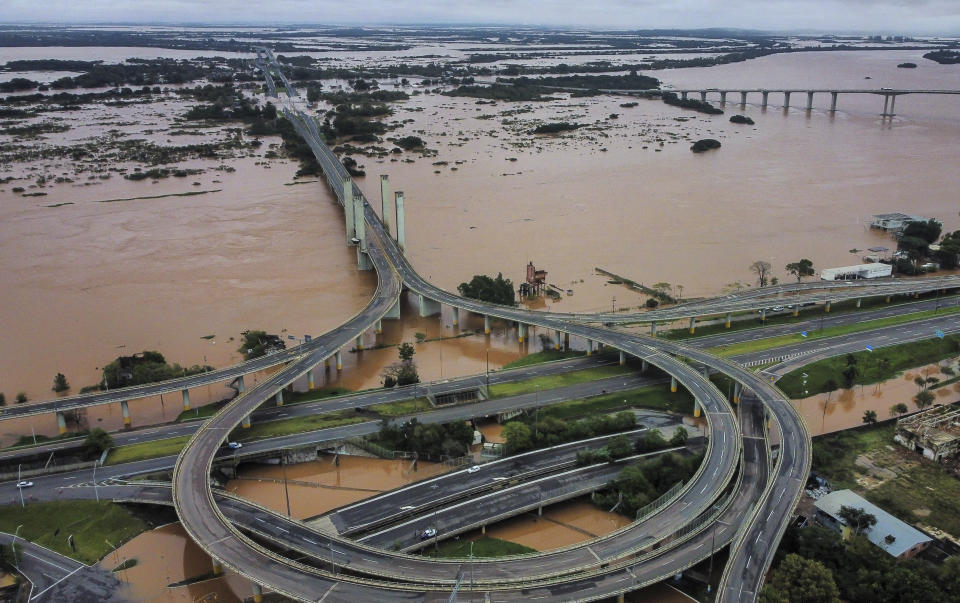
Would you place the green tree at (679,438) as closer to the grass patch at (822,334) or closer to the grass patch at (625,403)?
the grass patch at (625,403)

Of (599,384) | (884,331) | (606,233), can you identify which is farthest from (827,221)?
(599,384)

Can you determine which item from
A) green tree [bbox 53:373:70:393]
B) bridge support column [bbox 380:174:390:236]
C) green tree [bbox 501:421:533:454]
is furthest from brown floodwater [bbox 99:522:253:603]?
bridge support column [bbox 380:174:390:236]

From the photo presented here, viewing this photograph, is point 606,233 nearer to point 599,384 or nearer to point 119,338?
point 599,384

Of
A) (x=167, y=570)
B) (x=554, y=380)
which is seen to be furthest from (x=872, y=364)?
(x=167, y=570)

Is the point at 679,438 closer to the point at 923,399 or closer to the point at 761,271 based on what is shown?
the point at 923,399

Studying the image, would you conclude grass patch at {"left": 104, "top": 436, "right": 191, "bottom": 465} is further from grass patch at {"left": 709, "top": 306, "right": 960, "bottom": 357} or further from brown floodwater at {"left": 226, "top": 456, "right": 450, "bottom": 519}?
grass patch at {"left": 709, "top": 306, "right": 960, "bottom": 357}

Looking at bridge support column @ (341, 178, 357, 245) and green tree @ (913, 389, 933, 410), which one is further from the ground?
bridge support column @ (341, 178, 357, 245)

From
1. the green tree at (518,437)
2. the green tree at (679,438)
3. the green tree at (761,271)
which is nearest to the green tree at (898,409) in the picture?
the green tree at (679,438)
